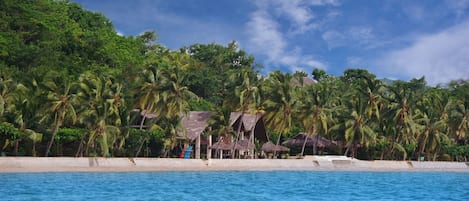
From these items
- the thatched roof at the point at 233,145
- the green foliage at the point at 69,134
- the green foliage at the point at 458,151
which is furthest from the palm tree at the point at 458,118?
the green foliage at the point at 69,134

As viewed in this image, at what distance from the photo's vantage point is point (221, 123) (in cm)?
3778

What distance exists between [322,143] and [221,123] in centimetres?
1189

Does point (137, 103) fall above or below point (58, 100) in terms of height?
above

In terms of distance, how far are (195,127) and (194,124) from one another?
27.3 inches

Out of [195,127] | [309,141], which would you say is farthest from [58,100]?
[309,141]

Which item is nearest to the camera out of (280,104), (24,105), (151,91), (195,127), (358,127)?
(24,105)

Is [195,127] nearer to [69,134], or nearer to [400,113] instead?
[69,134]

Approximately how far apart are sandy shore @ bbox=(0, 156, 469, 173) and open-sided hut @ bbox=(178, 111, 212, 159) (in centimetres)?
464

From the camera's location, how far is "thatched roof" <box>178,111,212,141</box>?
3828 cm

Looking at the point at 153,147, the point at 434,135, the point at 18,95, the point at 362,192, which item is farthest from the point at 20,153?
the point at 434,135

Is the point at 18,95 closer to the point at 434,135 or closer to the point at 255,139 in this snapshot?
the point at 255,139

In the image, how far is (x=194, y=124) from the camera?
39.9m

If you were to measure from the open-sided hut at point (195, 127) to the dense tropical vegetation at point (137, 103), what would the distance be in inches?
38.1

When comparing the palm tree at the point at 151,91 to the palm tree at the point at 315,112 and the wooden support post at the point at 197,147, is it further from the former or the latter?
the palm tree at the point at 315,112
